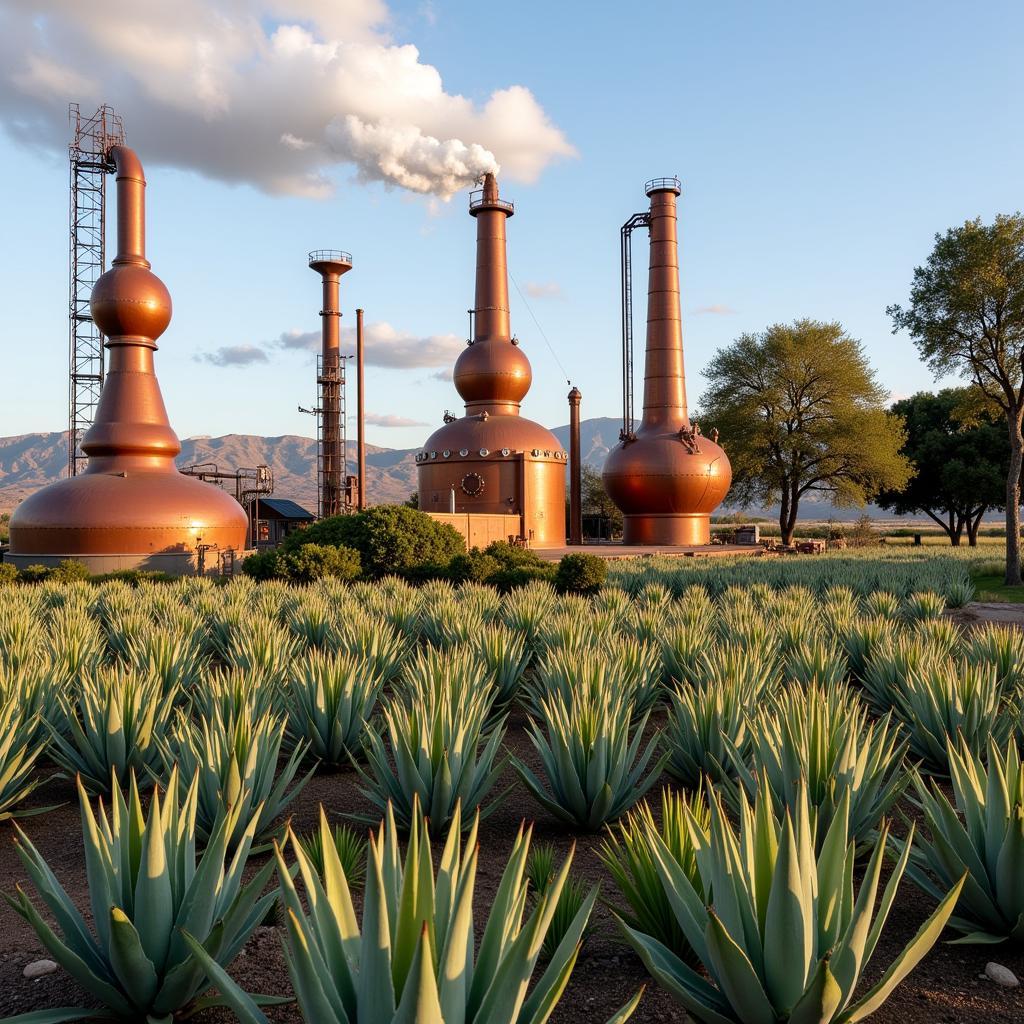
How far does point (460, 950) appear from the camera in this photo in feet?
6.72

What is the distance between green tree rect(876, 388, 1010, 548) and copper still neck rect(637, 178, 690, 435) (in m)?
16.5

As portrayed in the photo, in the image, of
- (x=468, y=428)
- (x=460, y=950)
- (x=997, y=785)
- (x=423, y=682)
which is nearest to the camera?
(x=460, y=950)

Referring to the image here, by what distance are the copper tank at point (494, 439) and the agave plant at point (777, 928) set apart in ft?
114

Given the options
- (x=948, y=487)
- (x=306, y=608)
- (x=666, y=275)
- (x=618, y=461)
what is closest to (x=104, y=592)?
(x=306, y=608)

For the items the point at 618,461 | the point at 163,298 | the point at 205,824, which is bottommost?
the point at 205,824

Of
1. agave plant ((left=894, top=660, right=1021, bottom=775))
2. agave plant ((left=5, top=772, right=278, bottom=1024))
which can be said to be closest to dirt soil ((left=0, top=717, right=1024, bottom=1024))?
agave plant ((left=5, top=772, right=278, bottom=1024))

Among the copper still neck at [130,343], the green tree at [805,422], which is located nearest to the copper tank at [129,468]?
the copper still neck at [130,343]

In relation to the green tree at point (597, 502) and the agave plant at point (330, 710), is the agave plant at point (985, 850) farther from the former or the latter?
the green tree at point (597, 502)

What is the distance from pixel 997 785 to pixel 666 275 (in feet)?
128

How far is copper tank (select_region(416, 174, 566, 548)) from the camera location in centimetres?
3822

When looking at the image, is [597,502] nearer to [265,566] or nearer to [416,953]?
[265,566]

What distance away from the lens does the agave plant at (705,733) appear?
572 cm

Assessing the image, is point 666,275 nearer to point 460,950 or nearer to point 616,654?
point 616,654

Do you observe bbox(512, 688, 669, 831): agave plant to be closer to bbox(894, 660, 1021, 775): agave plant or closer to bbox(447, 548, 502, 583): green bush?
bbox(894, 660, 1021, 775): agave plant
